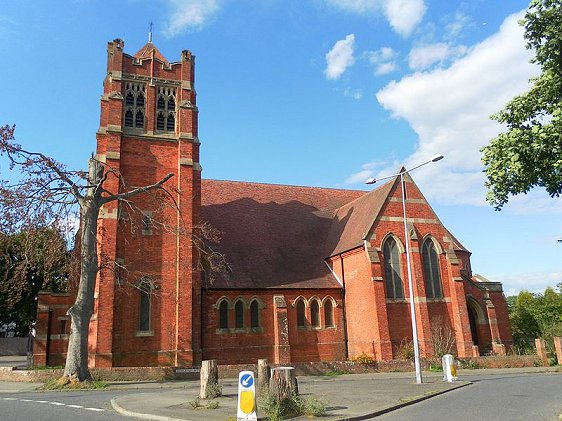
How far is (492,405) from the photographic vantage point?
1291 cm

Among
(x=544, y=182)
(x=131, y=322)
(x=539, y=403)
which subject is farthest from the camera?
(x=131, y=322)

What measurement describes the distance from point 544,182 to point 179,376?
18522mm

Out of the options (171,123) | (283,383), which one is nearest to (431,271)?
(171,123)

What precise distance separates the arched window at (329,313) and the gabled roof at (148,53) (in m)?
18.4

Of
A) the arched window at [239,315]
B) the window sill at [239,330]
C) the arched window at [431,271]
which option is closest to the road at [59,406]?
the window sill at [239,330]

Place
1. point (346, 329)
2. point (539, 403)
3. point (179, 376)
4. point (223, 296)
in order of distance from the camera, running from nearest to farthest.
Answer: point (539, 403), point (179, 376), point (223, 296), point (346, 329)

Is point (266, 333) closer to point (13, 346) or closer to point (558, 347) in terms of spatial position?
point (558, 347)

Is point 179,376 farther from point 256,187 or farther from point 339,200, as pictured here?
point 339,200

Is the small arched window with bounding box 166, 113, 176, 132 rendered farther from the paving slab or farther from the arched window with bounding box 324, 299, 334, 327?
the paving slab

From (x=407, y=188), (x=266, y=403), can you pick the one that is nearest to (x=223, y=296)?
(x=407, y=188)

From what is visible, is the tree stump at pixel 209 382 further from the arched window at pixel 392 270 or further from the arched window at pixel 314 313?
the arched window at pixel 392 270

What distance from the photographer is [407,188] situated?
31.3m

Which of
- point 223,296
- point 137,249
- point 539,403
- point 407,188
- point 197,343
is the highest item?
point 407,188

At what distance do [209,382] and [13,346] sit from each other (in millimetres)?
52610
